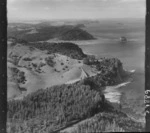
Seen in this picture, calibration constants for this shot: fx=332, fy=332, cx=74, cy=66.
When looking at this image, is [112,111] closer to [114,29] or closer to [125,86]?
[125,86]

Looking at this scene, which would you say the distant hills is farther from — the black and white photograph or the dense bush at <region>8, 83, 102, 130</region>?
the dense bush at <region>8, 83, 102, 130</region>

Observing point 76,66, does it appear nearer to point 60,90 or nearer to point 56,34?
point 60,90

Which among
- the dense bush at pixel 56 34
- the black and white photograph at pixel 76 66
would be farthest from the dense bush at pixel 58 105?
the dense bush at pixel 56 34

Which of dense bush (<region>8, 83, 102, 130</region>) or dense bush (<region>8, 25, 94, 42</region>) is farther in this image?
dense bush (<region>8, 25, 94, 42</region>)

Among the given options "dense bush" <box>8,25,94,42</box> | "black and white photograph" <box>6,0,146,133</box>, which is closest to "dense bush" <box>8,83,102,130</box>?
"black and white photograph" <box>6,0,146,133</box>

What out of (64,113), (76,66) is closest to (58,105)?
(64,113)

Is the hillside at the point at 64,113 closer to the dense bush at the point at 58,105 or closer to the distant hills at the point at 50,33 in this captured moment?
the dense bush at the point at 58,105

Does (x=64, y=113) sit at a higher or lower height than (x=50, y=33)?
lower
